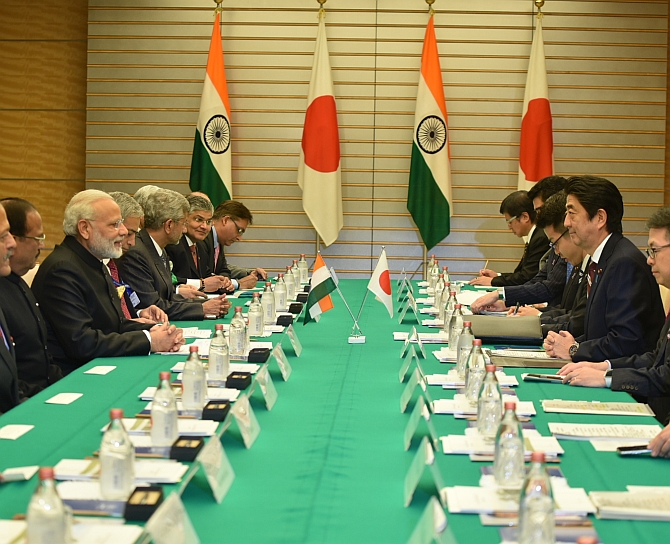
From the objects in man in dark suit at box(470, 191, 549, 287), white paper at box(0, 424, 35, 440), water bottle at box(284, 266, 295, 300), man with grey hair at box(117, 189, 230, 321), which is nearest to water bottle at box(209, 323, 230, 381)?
white paper at box(0, 424, 35, 440)

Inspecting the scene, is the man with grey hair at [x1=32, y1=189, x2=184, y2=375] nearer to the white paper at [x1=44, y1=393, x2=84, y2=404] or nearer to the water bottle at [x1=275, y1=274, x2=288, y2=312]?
the white paper at [x1=44, y1=393, x2=84, y2=404]

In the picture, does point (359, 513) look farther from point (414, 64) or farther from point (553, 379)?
point (414, 64)

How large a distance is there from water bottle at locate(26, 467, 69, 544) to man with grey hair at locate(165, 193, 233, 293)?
4263 millimetres

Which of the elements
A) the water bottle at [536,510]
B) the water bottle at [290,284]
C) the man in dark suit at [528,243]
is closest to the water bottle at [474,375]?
the water bottle at [536,510]

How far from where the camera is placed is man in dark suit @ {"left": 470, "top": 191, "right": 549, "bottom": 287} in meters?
6.57

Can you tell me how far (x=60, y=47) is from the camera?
29.0 ft

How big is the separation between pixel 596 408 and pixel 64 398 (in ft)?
5.64

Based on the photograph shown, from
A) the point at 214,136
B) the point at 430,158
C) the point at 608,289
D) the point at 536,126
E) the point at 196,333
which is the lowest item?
the point at 196,333

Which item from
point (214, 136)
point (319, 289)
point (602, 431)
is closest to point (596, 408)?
point (602, 431)

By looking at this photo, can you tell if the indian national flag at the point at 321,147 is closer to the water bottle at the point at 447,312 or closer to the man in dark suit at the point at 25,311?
the water bottle at the point at 447,312

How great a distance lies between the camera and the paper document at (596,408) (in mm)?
2561

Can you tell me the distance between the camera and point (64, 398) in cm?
271

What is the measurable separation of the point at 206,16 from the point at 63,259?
5450mm

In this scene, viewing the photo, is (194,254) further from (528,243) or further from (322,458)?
(322,458)
